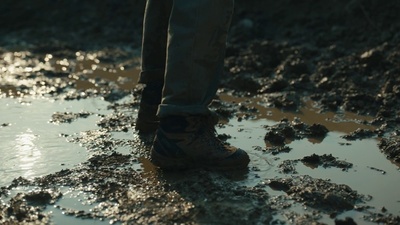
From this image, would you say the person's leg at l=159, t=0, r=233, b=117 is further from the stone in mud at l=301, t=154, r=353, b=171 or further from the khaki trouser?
A: the stone in mud at l=301, t=154, r=353, b=171

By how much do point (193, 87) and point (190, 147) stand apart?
0.26 m

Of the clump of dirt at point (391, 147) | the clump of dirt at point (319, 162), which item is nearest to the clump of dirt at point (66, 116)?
the clump of dirt at point (319, 162)

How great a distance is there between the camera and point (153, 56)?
3514 millimetres

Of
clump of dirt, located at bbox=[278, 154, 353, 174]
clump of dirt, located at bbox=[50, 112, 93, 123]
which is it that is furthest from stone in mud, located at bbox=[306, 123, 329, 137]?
clump of dirt, located at bbox=[50, 112, 93, 123]

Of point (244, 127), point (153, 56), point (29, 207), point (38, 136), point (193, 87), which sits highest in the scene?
point (153, 56)

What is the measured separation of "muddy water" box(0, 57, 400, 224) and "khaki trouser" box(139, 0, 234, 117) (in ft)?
1.20

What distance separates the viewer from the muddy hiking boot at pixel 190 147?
9.69ft

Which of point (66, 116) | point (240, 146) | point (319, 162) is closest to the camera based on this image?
point (319, 162)

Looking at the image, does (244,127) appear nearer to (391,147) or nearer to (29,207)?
(391,147)

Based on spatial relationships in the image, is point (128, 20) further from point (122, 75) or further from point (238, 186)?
point (238, 186)

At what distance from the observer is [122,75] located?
215 inches

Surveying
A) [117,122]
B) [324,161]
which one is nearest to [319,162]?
[324,161]

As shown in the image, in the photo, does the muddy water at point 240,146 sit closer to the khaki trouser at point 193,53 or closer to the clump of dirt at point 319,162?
the clump of dirt at point 319,162

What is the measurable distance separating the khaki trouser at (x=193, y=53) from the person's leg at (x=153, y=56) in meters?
0.54
